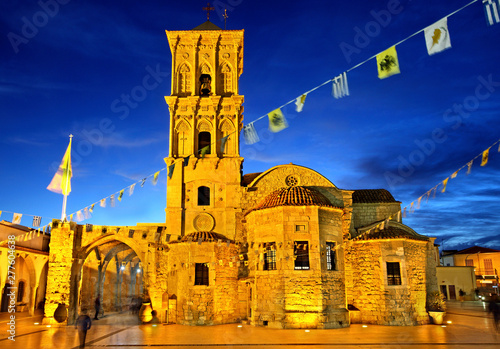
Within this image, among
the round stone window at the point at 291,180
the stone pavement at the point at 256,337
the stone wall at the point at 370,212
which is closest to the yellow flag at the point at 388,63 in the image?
the stone pavement at the point at 256,337

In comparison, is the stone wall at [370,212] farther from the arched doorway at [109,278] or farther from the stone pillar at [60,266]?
the stone pillar at [60,266]

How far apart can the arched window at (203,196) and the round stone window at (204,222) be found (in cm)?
101

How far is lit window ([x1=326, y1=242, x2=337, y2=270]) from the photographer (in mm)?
21184

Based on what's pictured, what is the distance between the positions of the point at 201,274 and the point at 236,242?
288cm

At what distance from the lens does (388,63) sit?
10.1 meters

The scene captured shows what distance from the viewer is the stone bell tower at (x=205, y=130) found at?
24.7 meters

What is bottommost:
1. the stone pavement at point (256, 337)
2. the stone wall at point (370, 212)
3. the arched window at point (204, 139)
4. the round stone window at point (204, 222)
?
the stone pavement at point (256, 337)

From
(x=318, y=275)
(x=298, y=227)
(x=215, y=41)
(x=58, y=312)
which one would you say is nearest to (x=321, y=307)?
(x=318, y=275)

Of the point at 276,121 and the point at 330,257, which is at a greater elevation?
the point at 276,121

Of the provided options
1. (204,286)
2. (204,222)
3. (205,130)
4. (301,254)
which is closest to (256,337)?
(301,254)

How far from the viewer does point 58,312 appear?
23.3 meters

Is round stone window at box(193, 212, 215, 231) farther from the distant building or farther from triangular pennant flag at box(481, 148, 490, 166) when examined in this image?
the distant building

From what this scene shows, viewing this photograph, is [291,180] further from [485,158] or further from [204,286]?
[485,158]

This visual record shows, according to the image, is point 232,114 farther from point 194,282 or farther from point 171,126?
point 194,282
